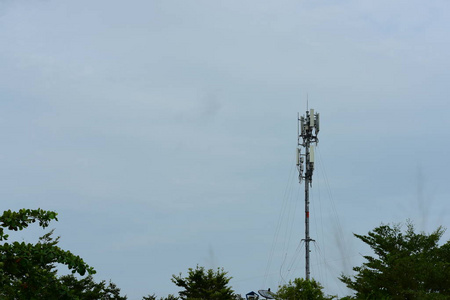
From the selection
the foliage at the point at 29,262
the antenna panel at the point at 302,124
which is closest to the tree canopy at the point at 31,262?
the foliage at the point at 29,262

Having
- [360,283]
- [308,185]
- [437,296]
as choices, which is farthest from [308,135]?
[437,296]


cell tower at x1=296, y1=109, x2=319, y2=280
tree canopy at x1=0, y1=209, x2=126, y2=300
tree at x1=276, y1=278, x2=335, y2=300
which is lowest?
tree canopy at x1=0, y1=209, x2=126, y2=300

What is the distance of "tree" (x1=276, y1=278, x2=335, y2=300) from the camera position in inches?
1641

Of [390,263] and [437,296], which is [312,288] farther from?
[437,296]

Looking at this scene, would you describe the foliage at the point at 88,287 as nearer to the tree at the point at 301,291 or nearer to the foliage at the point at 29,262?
the tree at the point at 301,291

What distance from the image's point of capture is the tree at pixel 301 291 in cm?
4169

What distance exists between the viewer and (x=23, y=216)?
47.4ft

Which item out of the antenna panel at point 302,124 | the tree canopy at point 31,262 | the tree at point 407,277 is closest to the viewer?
the tree canopy at point 31,262

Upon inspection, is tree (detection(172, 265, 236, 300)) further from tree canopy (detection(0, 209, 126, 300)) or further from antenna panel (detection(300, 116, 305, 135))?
tree canopy (detection(0, 209, 126, 300))

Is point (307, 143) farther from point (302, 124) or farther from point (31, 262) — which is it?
point (31, 262)

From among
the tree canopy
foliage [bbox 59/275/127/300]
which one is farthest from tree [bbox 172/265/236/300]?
the tree canopy

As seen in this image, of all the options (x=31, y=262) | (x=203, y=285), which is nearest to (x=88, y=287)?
(x=203, y=285)

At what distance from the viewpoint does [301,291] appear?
42.2 meters

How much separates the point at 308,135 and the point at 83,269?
36137 millimetres
